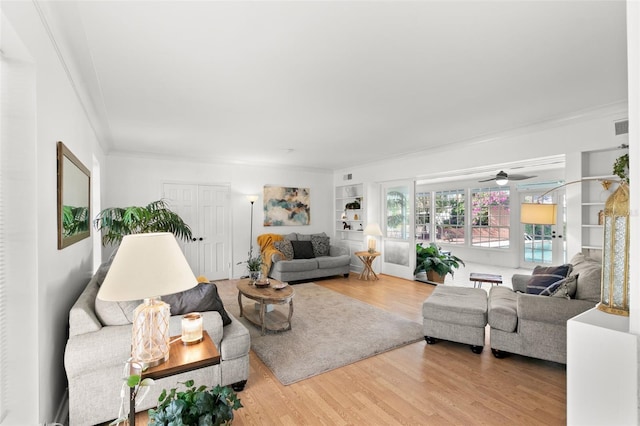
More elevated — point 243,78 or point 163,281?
point 243,78

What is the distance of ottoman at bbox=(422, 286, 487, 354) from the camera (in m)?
2.88

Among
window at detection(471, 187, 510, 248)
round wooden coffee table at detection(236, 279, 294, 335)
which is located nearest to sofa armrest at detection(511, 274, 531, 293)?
round wooden coffee table at detection(236, 279, 294, 335)

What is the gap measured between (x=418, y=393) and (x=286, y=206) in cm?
538

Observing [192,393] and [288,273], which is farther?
[288,273]

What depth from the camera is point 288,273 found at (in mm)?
5820

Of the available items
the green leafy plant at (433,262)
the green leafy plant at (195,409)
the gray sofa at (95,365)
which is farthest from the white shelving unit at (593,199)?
the gray sofa at (95,365)

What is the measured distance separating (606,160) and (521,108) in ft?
4.16

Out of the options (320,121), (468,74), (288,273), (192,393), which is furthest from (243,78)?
(288,273)

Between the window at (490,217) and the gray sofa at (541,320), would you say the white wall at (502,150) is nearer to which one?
the window at (490,217)

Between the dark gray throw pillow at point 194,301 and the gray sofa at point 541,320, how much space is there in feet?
8.40

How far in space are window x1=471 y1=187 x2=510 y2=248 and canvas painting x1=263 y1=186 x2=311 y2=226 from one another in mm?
4668

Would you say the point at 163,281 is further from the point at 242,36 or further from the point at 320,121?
the point at 320,121

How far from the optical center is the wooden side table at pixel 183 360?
1.34 metres

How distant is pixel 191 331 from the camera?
1720 mm
